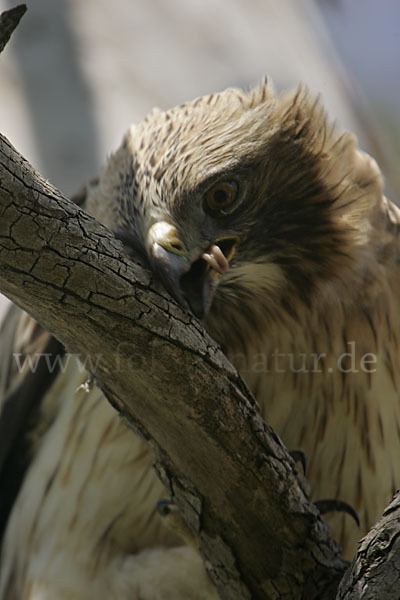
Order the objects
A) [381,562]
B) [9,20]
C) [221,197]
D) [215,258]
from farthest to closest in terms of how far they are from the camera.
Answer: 1. [221,197]
2. [215,258]
3. [381,562]
4. [9,20]

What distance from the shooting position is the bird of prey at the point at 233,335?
2.28 metres

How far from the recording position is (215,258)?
83.0 inches

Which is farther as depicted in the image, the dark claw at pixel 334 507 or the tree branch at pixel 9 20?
the dark claw at pixel 334 507

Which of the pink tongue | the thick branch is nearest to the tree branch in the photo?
the thick branch

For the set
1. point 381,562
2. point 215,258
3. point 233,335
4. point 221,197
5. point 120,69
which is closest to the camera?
point 381,562

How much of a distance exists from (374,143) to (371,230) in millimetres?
2328

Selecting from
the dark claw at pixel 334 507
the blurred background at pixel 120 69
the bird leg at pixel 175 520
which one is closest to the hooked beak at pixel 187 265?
the bird leg at pixel 175 520

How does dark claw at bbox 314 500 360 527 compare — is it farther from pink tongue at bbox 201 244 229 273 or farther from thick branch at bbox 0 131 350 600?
pink tongue at bbox 201 244 229 273

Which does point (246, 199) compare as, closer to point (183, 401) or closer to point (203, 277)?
point (203, 277)

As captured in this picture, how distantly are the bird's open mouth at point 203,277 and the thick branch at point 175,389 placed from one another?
265mm

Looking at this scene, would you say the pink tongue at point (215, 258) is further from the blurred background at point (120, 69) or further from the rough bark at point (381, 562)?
the blurred background at point (120, 69)

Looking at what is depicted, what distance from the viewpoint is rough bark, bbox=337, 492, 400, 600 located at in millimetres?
1520

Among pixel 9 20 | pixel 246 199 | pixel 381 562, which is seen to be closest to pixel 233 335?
pixel 246 199

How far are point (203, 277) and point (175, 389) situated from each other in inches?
17.7
